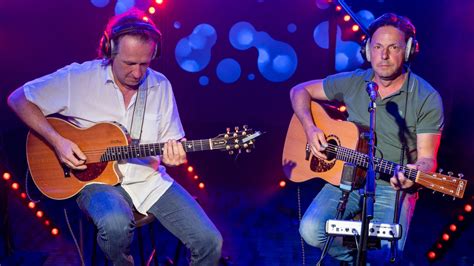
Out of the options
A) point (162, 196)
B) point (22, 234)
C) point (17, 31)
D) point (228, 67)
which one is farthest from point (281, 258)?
point (17, 31)

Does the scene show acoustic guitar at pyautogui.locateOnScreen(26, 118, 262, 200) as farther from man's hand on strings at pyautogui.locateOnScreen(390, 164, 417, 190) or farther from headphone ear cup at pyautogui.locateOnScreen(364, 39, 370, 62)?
headphone ear cup at pyautogui.locateOnScreen(364, 39, 370, 62)

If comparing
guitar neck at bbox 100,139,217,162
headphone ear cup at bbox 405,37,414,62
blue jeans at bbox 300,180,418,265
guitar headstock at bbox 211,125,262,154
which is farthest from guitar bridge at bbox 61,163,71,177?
headphone ear cup at bbox 405,37,414,62

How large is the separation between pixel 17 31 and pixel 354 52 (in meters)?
4.59

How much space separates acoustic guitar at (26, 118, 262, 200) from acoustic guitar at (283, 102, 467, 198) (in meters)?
0.76

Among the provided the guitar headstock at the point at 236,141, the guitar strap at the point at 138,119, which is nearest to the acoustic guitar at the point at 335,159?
the guitar headstock at the point at 236,141

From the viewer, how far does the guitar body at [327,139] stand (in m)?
3.59

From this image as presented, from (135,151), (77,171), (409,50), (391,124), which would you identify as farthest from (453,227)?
(77,171)

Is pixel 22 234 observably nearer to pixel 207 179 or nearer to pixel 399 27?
pixel 207 179

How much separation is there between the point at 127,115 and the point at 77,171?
0.53 m

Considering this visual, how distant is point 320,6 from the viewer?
677 centimetres

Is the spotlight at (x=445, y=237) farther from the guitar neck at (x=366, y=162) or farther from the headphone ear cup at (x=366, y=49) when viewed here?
the headphone ear cup at (x=366, y=49)

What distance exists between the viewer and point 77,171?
342 centimetres

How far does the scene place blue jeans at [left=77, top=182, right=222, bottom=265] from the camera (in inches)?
120

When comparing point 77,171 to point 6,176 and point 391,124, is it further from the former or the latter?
point 391,124
